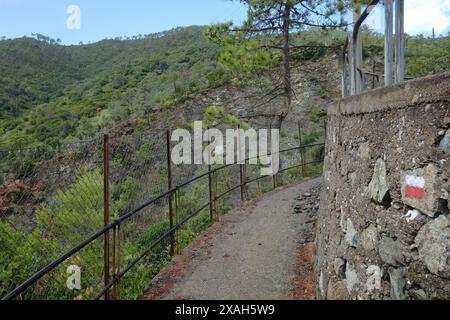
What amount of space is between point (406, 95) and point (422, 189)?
0.57 metres

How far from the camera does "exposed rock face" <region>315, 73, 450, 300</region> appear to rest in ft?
6.06

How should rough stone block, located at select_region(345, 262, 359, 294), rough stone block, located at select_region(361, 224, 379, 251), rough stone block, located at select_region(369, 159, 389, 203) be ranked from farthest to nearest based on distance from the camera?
rough stone block, located at select_region(345, 262, 359, 294) → rough stone block, located at select_region(361, 224, 379, 251) → rough stone block, located at select_region(369, 159, 389, 203)

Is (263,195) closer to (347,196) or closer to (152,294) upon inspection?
(152,294)

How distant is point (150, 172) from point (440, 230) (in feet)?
18.6

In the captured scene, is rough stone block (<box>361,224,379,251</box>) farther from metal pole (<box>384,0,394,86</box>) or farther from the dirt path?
the dirt path

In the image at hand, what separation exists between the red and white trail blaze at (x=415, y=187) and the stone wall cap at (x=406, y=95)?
15.5 inches

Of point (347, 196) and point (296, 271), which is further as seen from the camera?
point (296, 271)

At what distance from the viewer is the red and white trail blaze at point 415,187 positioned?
198 cm

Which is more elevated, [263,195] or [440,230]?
[440,230]

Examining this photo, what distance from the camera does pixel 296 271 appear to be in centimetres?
537

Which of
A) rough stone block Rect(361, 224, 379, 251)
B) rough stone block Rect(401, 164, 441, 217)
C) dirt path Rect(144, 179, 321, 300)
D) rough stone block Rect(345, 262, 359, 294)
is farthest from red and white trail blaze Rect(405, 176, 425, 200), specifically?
dirt path Rect(144, 179, 321, 300)
